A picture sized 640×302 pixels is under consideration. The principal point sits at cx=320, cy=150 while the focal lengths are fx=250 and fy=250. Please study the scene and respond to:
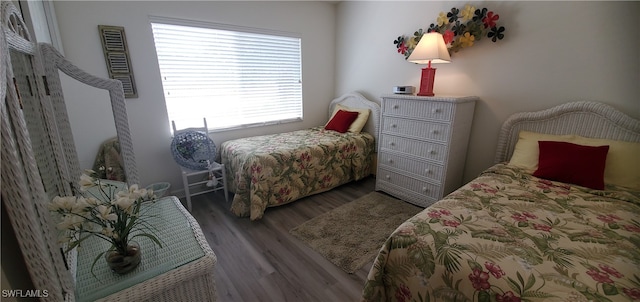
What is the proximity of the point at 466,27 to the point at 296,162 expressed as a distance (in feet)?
6.90

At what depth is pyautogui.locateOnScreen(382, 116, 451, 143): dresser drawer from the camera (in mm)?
2326

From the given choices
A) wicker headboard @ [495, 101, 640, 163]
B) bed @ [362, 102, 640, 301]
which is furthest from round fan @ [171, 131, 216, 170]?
wicker headboard @ [495, 101, 640, 163]

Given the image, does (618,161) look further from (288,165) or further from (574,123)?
(288,165)

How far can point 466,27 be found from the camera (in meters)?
2.38

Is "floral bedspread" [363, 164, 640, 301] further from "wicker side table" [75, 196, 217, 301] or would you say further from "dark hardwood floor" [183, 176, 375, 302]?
"wicker side table" [75, 196, 217, 301]

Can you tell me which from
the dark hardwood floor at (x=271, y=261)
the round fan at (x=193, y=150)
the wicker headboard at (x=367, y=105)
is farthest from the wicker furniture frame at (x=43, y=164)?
the wicker headboard at (x=367, y=105)

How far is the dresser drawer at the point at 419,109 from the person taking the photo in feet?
7.45

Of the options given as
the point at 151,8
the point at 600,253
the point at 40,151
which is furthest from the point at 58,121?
the point at 600,253

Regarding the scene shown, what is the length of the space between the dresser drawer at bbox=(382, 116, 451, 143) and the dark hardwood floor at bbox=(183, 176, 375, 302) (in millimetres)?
1010

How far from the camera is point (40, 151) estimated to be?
90cm

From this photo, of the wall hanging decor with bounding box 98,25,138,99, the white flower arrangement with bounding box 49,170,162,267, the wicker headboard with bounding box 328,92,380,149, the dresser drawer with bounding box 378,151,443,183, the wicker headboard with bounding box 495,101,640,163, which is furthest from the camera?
the wicker headboard with bounding box 328,92,380,149

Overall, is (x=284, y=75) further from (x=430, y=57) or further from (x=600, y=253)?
(x=600, y=253)

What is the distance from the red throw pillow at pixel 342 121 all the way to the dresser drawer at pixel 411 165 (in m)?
0.72

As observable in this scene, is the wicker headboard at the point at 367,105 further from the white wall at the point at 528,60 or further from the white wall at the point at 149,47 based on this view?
the white wall at the point at 149,47
